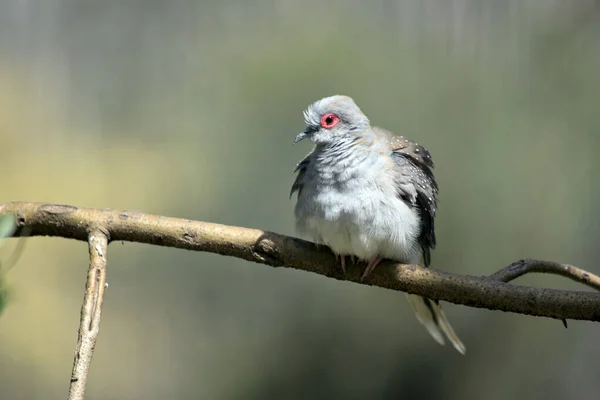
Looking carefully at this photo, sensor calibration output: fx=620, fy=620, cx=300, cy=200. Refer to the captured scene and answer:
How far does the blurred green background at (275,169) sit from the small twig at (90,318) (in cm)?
194

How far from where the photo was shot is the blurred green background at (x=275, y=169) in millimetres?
3416

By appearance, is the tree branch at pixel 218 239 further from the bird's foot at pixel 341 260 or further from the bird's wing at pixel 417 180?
the bird's wing at pixel 417 180

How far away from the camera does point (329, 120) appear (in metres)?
2.11

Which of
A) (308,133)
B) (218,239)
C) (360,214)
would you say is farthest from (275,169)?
(218,239)

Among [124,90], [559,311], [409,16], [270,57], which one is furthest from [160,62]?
[559,311]

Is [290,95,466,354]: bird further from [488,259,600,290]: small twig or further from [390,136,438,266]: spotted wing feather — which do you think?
[488,259,600,290]: small twig

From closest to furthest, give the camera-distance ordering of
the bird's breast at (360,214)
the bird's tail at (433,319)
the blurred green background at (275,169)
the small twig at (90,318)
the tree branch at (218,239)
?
the small twig at (90,318) → the tree branch at (218,239) → the bird's breast at (360,214) → the bird's tail at (433,319) → the blurred green background at (275,169)

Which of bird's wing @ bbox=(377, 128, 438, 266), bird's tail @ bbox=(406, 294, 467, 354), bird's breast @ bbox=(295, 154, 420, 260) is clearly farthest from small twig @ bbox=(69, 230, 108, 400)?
bird's tail @ bbox=(406, 294, 467, 354)

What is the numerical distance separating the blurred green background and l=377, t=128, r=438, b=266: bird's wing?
1.32 metres

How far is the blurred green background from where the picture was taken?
11.2 feet

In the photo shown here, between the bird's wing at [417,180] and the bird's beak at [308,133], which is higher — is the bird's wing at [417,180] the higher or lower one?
the lower one

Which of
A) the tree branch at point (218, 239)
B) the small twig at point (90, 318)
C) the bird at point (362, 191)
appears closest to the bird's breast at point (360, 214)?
the bird at point (362, 191)

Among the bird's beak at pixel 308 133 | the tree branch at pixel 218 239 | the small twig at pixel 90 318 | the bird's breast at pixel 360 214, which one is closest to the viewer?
the small twig at pixel 90 318

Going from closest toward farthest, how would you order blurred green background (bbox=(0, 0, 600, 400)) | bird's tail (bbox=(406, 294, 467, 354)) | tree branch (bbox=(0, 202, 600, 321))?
tree branch (bbox=(0, 202, 600, 321)) < bird's tail (bbox=(406, 294, 467, 354)) < blurred green background (bbox=(0, 0, 600, 400))
